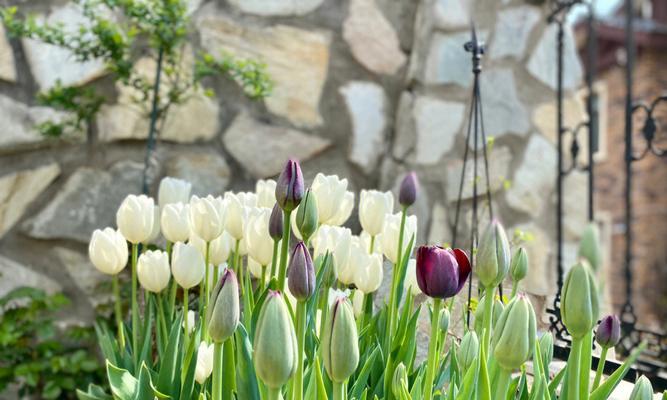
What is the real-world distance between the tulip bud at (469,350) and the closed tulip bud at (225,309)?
28cm

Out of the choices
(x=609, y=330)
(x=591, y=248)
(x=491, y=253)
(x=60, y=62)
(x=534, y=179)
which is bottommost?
(x=534, y=179)

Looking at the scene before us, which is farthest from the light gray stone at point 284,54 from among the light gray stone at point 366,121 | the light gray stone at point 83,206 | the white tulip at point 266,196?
the white tulip at point 266,196

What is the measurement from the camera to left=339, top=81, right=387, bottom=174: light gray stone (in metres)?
2.05

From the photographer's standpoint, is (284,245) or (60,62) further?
(60,62)

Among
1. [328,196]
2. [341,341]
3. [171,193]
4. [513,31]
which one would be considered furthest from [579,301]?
[513,31]

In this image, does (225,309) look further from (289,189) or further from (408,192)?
(408,192)

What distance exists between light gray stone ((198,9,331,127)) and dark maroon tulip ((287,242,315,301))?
1.47 metres

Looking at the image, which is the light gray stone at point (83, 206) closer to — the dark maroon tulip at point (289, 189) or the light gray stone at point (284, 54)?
the light gray stone at point (284, 54)

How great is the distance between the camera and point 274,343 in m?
0.47

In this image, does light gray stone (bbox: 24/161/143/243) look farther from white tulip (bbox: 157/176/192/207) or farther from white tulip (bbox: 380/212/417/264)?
white tulip (bbox: 380/212/417/264)

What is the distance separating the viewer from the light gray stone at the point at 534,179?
2.11 meters

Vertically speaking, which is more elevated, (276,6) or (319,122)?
(276,6)

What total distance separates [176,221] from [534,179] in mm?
1560

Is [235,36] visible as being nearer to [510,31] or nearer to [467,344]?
[510,31]
